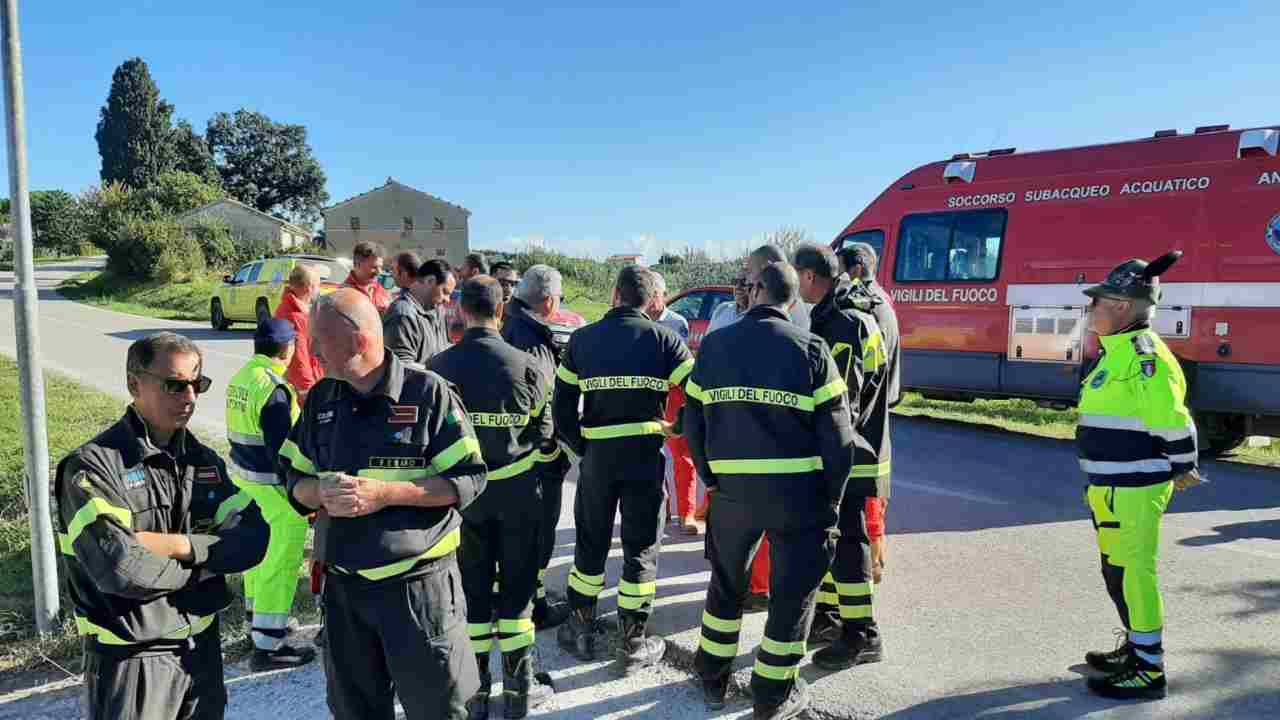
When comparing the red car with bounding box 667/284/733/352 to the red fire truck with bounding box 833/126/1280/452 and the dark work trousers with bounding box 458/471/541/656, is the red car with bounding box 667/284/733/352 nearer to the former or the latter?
the red fire truck with bounding box 833/126/1280/452

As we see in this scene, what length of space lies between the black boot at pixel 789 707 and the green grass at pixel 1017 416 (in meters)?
7.58

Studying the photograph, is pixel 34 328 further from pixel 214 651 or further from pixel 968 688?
pixel 968 688

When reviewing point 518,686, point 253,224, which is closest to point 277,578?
point 518,686

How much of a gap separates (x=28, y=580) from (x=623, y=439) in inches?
151

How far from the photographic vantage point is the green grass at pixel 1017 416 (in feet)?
31.1

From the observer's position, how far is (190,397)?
99.3 inches

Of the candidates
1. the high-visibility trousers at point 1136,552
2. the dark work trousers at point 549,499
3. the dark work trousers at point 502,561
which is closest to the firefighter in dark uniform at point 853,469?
the high-visibility trousers at point 1136,552

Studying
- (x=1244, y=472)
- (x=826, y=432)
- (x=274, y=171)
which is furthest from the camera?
(x=274, y=171)

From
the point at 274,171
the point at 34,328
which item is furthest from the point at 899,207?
the point at 274,171

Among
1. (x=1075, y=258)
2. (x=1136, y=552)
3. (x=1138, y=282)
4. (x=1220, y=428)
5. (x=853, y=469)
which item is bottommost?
(x=1220, y=428)

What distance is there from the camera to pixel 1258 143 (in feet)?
25.8

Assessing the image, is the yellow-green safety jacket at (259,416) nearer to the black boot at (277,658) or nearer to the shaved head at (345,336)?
the black boot at (277,658)

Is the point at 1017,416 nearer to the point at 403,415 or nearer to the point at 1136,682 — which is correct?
the point at 1136,682

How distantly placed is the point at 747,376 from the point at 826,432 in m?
0.39
